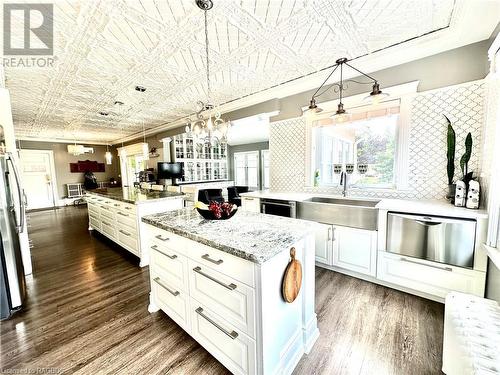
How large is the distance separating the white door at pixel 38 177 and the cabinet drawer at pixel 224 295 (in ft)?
31.1

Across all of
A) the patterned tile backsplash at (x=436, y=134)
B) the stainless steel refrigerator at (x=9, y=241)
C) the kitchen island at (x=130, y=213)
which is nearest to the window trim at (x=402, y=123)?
the patterned tile backsplash at (x=436, y=134)

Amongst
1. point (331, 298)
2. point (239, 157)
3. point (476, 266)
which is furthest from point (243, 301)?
point (239, 157)

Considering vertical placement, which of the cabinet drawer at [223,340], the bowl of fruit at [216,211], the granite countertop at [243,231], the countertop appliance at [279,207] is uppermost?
the bowl of fruit at [216,211]

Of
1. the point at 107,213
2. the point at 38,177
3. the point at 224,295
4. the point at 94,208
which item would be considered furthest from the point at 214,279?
the point at 38,177

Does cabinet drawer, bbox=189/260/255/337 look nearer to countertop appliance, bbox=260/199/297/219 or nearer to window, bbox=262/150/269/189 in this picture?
countertop appliance, bbox=260/199/297/219

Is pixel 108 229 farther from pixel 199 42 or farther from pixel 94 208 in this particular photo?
pixel 199 42

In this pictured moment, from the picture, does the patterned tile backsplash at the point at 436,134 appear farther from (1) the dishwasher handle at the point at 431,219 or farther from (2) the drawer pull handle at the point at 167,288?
(2) the drawer pull handle at the point at 167,288

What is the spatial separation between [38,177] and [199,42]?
29.8ft

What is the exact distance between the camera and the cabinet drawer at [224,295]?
3.74ft

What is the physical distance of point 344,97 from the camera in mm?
2900

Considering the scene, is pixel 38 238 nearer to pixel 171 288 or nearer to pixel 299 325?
pixel 171 288

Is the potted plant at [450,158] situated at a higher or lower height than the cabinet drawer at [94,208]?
higher

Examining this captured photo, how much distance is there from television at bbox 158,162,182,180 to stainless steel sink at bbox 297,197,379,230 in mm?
4890

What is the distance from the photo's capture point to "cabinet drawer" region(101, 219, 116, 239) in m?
3.67
